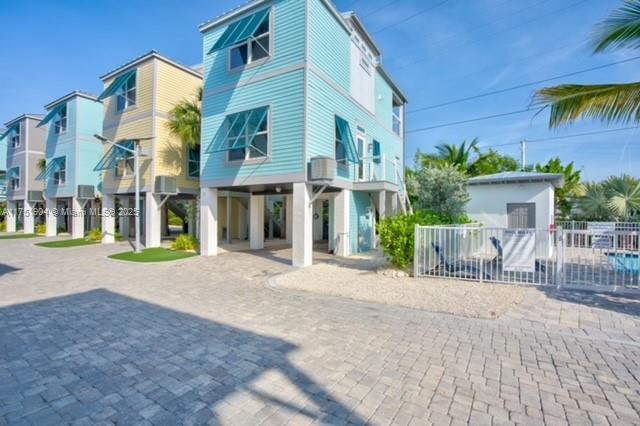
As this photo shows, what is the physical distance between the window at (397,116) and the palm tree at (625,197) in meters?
13.0

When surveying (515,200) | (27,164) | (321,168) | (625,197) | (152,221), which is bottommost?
(152,221)

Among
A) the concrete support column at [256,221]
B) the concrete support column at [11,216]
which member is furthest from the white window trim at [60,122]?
the concrete support column at [256,221]

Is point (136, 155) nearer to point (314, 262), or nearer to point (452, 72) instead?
point (314, 262)

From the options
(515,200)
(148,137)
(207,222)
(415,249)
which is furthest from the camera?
(148,137)

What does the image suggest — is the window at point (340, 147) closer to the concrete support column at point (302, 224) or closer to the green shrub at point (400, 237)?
the concrete support column at point (302, 224)

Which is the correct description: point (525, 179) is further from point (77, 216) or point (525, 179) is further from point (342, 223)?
point (77, 216)

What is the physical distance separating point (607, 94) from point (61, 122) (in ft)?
95.6

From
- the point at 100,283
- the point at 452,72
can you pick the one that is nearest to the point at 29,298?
the point at 100,283

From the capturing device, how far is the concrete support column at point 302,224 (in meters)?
10.9

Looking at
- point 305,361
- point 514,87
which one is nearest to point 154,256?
point 305,361

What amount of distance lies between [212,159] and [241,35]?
4.88m

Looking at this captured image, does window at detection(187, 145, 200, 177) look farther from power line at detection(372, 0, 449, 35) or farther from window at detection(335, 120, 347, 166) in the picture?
power line at detection(372, 0, 449, 35)

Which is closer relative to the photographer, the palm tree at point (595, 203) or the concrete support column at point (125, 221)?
the palm tree at point (595, 203)

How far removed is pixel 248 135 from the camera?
39.4 ft
